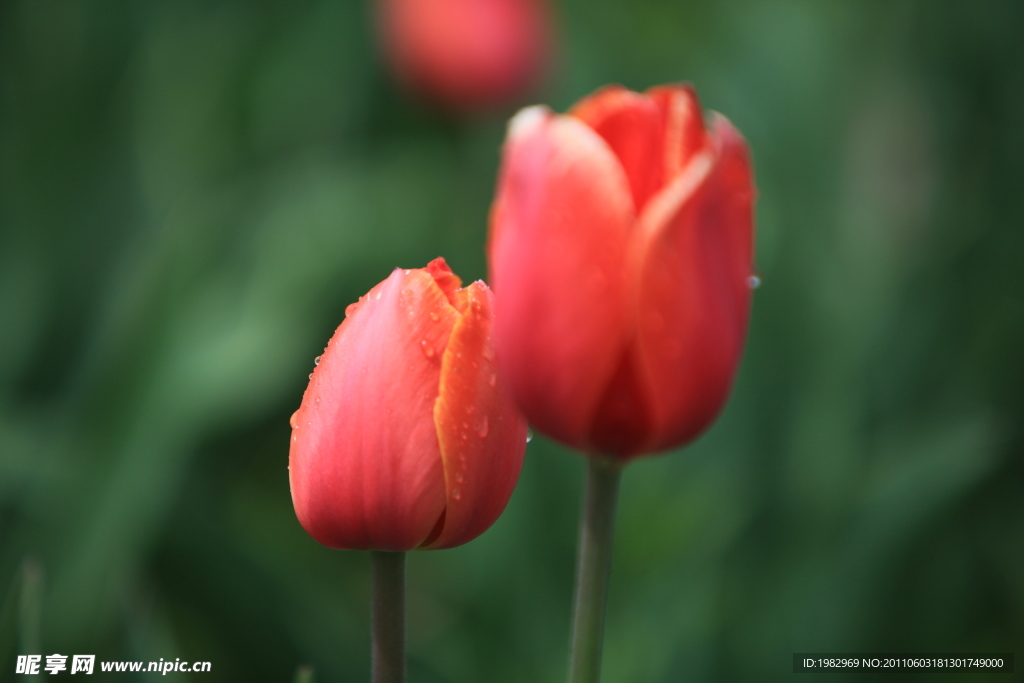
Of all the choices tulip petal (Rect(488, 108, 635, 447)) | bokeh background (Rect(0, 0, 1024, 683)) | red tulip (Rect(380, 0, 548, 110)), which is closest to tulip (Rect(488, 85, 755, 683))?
tulip petal (Rect(488, 108, 635, 447))

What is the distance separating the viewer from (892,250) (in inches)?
61.1

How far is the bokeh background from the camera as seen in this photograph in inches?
41.1

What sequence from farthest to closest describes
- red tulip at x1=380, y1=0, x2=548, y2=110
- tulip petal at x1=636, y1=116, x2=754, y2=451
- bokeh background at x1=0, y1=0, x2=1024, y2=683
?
1. red tulip at x1=380, y1=0, x2=548, y2=110
2. bokeh background at x1=0, y1=0, x2=1024, y2=683
3. tulip petal at x1=636, y1=116, x2=754, y2=451

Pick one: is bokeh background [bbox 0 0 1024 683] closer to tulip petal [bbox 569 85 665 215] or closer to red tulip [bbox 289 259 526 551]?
red tulip [bbox 289 259 526 551]

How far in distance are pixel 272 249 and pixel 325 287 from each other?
146 millimetres

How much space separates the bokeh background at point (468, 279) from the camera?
104 centimetres

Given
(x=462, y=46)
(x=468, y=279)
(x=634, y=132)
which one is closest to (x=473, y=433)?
(x=634, y=132)

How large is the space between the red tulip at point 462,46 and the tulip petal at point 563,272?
1350 mm

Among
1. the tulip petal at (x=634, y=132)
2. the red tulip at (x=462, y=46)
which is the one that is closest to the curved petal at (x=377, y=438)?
the tulip petal at (x=634, y=132)

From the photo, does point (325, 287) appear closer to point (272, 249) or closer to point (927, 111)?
point (272, 249)

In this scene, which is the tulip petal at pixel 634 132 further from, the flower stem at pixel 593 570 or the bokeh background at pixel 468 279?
the bokeh background at pixel 468 279

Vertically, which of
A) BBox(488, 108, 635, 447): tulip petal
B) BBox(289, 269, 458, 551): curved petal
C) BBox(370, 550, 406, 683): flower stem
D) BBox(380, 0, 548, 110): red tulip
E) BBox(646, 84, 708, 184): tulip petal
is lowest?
BBox(370, 550, 406, 683): flower stem

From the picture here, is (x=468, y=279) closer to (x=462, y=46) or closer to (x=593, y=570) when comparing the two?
(x=462, y=46)

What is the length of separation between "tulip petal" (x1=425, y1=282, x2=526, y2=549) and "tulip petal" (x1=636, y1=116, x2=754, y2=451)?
6 cm
